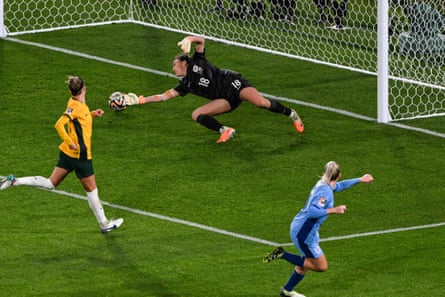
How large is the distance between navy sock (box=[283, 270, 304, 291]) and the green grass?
1.09 feet

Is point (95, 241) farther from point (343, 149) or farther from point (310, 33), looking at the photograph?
Answer: point (310, 33)

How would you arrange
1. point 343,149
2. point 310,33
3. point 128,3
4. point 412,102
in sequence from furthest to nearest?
1. point 128,3
2. point 310,33
3. point 412,102
4. point 343,149

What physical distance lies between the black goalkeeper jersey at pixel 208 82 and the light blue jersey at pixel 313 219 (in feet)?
19.8

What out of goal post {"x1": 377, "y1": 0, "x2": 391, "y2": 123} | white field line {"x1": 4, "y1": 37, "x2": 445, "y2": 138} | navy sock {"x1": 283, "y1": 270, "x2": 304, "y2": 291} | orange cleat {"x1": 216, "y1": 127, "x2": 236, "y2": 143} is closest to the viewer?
navy sock {"x1": 283, "y1": 270, "x2": 304, "y2": 291}

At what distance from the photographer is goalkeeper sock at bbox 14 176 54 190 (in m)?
19.2

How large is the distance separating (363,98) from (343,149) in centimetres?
273

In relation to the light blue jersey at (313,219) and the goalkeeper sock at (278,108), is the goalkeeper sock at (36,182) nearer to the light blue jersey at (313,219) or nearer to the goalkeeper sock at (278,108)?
the light blue jersey at (313,219)

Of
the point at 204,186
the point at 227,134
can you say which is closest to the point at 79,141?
the point at 204,186

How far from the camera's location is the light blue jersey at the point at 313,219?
652 inches

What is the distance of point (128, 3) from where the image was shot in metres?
30.7

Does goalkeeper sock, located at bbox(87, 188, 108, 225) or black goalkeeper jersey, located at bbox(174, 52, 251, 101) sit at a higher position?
black goalkeeper jersey, located at bbox(174, 52, 251, 101)

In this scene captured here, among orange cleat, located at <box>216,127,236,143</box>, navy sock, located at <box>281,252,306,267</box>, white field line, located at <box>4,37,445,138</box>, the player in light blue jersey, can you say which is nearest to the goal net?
white field line, located at <box>4,37,445,138</box>

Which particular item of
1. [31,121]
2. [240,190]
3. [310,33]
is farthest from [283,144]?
[310,33]

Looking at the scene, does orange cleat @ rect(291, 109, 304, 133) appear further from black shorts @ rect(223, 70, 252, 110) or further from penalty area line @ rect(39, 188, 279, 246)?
penalty area line @ rect(39, 188, 279, 246)
